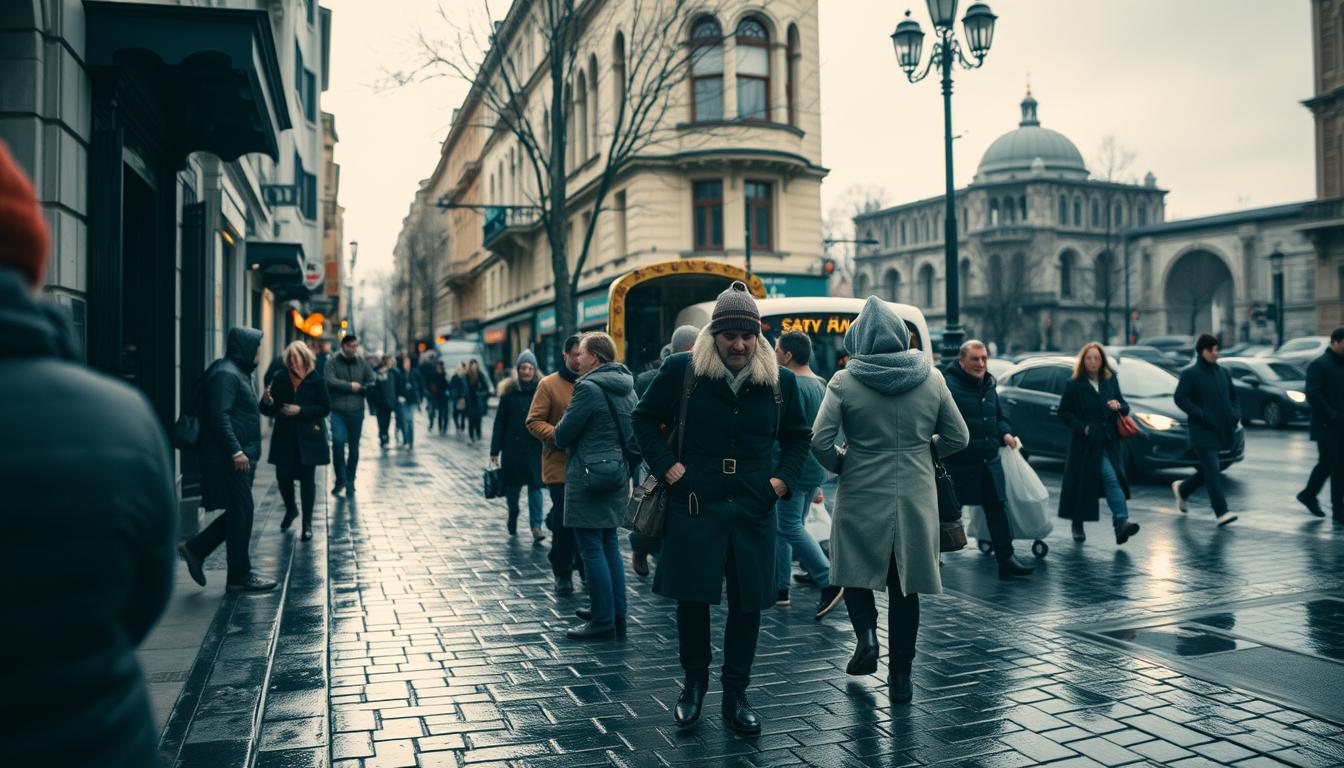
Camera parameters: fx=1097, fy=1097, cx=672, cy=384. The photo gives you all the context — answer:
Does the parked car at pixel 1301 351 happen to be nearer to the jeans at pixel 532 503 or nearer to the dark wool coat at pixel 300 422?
the jeans at pixel 532 503

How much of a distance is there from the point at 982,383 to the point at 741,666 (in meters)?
3.96

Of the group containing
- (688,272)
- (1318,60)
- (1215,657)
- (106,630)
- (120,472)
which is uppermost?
(1318,60)

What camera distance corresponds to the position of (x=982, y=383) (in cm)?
792

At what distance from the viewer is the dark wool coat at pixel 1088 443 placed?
30.4ft

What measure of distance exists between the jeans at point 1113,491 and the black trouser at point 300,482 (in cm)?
689

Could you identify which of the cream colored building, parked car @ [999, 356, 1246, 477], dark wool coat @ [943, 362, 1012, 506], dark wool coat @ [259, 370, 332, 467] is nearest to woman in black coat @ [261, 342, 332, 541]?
dark wool coat @ [259, 370, 332, 467]

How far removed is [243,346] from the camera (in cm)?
745

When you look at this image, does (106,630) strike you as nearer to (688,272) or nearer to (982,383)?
(982,383)

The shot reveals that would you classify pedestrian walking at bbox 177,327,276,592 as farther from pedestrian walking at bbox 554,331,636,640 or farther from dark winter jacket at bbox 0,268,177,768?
dark winter jacket at bbox 0,268,177,768

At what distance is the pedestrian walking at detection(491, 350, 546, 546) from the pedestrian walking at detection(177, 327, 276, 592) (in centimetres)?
246

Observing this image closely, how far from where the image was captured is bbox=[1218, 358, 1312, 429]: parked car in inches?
915

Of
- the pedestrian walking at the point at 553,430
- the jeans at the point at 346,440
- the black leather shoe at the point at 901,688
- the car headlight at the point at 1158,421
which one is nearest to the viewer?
the black leather shoe at the point at 901,688

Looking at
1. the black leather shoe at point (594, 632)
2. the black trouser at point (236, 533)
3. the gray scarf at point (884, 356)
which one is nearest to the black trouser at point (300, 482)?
the black trouser at point (236, 533)

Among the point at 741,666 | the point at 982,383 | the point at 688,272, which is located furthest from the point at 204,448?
the point at 688,272
